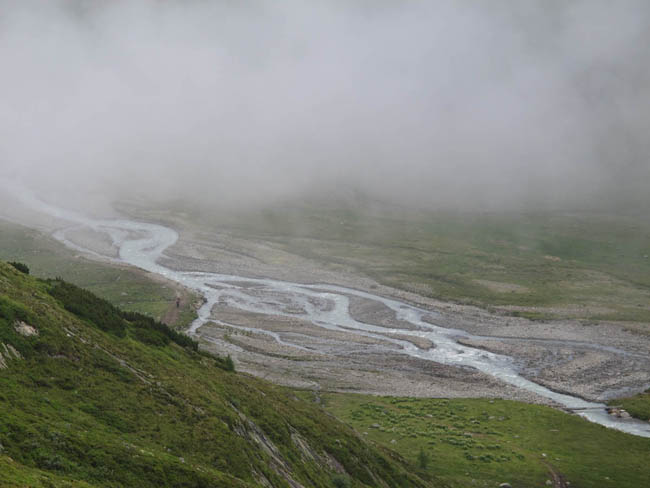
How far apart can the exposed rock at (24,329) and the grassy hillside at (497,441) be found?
35.8 m

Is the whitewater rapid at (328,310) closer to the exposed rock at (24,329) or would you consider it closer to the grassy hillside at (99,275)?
the grassy hillside at (99,275)

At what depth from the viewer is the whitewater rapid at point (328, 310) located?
256 ft

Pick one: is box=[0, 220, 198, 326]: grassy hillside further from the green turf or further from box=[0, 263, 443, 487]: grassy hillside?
box=[0, 263, 443, 487]: grassy hillside

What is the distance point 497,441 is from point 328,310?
61575mm

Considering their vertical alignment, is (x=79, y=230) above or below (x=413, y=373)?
above

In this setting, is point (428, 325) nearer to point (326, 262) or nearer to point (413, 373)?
point (413, 373)

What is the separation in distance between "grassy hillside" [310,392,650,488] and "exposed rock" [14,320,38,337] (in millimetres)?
35793

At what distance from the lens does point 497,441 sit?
61.1 metres

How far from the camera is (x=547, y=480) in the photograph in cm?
5122

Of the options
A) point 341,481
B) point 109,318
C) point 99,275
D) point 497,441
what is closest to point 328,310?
point 99,275

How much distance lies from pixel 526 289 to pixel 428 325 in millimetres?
42047

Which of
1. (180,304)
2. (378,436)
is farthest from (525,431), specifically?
(180,304)

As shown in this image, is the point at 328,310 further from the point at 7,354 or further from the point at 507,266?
the point at 7,354

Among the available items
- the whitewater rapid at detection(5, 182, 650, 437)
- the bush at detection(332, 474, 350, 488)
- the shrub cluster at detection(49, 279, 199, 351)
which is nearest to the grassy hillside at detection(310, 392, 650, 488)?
the whitewater rapid at detection(5, 182, 650, 437)
